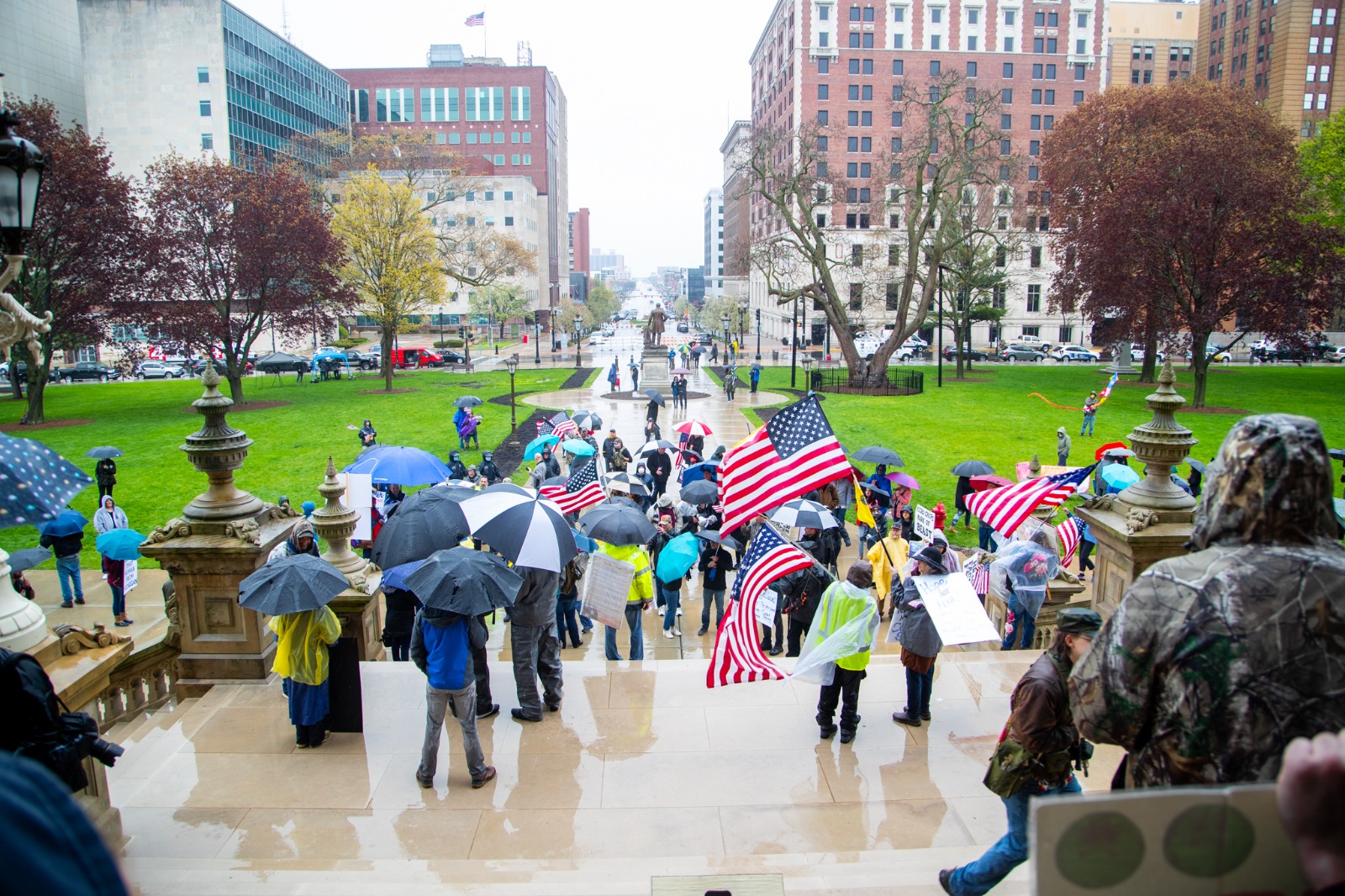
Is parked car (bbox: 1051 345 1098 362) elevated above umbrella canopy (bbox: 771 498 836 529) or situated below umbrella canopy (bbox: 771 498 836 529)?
above

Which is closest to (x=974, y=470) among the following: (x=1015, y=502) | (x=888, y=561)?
(x=1015, y=502)

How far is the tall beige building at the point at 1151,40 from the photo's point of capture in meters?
115

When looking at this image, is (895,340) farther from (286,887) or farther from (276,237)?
(286,887)

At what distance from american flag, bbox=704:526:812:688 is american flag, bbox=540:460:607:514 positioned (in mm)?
4468

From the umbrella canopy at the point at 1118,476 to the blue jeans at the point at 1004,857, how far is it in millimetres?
10761

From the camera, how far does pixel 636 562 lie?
399 inches

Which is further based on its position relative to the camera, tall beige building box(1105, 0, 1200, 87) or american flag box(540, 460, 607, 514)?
tall beige building box(1105, 0, 1200, 87)

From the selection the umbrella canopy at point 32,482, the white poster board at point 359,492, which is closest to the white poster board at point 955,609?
the umbrella canopy at point 32,482

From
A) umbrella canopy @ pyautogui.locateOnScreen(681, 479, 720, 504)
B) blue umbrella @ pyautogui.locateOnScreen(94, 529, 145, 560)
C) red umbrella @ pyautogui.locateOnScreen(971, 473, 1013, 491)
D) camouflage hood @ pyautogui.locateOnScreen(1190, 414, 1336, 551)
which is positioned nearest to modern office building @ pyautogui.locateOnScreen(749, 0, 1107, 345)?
red umbrella @ pyautogui.locateOnScreen(971, 473, 1013, 491)

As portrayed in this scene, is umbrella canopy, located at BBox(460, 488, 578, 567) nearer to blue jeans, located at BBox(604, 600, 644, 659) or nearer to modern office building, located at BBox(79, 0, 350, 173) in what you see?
blue jeans, located at BBox(604, 600, 644, 659)

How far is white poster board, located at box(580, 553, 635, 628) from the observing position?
9.47 m

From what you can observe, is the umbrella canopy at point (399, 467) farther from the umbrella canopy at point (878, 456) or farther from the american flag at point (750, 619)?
the umbrella canopy at point (878, 456)

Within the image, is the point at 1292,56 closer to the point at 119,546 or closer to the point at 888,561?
the point at 888,561

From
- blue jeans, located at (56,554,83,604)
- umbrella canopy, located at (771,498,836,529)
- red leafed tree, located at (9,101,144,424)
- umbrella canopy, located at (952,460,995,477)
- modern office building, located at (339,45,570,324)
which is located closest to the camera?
umbrella canopy, located at (771,498,836,529)
